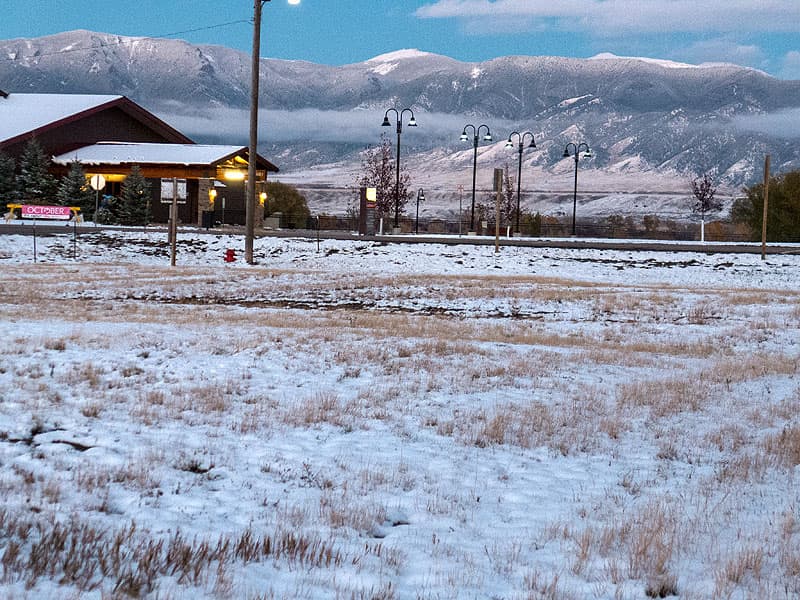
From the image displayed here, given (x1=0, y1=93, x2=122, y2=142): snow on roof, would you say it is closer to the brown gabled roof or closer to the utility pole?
the brown gabled roof

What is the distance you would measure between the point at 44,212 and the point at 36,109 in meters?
29.8

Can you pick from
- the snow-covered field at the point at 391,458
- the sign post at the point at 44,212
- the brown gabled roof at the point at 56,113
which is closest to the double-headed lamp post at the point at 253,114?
the sign post at the point at 44,212

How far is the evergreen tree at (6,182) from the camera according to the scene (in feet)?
183

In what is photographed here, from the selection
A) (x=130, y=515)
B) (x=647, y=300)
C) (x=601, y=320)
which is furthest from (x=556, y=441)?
(x=647, y=300)

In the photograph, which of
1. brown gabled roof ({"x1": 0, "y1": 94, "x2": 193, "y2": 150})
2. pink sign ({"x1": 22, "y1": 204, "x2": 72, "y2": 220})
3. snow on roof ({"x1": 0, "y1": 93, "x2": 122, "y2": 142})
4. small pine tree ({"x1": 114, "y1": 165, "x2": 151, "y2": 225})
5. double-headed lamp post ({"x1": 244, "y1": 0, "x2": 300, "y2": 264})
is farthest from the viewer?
snow on roof ({"x1": 0, "y1": 93, "x2": 122, "y2": 142})

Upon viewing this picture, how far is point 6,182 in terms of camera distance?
183 ft

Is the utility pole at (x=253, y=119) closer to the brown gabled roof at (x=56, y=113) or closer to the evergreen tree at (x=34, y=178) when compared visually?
the evergreen tree at (x=34, y=178)

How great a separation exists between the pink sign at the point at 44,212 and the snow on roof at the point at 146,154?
16811mm

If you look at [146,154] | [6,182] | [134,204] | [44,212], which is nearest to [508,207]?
[146,154]

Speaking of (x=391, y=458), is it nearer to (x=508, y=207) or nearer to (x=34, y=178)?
(x=34, y=178)

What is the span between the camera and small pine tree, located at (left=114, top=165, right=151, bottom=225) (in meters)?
54.2

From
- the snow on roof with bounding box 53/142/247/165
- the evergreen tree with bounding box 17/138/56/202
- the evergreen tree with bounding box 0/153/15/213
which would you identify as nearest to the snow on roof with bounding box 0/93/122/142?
the snow on roof with bounding box 53/142/247/165

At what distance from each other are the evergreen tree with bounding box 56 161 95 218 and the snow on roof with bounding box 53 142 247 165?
4.99m

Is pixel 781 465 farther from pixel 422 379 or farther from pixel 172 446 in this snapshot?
pixel 172 446
